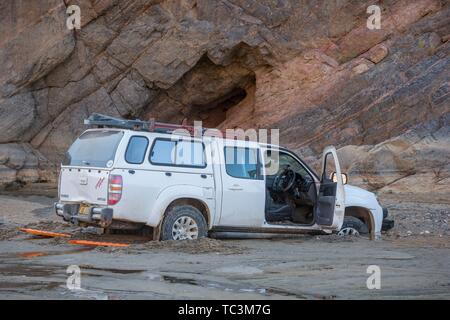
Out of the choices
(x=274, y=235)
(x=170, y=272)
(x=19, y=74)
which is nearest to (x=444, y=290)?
(x=170, y=272)

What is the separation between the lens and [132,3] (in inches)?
828

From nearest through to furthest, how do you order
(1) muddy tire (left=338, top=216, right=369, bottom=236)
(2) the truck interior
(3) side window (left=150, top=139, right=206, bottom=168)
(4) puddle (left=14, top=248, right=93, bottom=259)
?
1. (4) puddle (left=14, top=248, right=93, bottom=259)
2. (3) side window (left=150, top=139, right=206, bottom=168)
3. (2) the truck interior
4. (1) muddy tire (left=338, top=216, right=369, bottom=236)

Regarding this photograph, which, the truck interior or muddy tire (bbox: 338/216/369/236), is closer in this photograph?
the truck interior

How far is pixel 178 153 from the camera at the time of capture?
33.7ft

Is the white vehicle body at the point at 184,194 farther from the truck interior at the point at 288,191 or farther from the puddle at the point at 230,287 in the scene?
the puddle at the point at 230,287

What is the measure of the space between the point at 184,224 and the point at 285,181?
2.04m

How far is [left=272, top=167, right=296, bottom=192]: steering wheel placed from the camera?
1128cm

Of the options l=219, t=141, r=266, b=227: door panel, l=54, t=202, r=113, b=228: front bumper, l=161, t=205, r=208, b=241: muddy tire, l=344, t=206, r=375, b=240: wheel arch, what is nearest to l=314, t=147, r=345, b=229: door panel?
l=344, t=206, r=375, b=240: wheel arch

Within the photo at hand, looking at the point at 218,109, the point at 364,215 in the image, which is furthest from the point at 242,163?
the point at 218,109

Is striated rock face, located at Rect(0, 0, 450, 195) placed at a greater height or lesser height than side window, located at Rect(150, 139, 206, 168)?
greater

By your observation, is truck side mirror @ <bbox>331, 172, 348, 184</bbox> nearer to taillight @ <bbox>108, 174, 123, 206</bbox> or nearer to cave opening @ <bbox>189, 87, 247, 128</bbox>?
taillight @ <bbox>108, 174, 123, 206</bbox>

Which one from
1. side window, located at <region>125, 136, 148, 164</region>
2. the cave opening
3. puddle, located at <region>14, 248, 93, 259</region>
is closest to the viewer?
puddle, located at <region>14, 248, 93, 259</region>

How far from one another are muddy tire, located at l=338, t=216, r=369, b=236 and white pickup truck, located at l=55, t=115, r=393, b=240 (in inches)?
0.6

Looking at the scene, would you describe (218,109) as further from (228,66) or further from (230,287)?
Result: (230,287)
